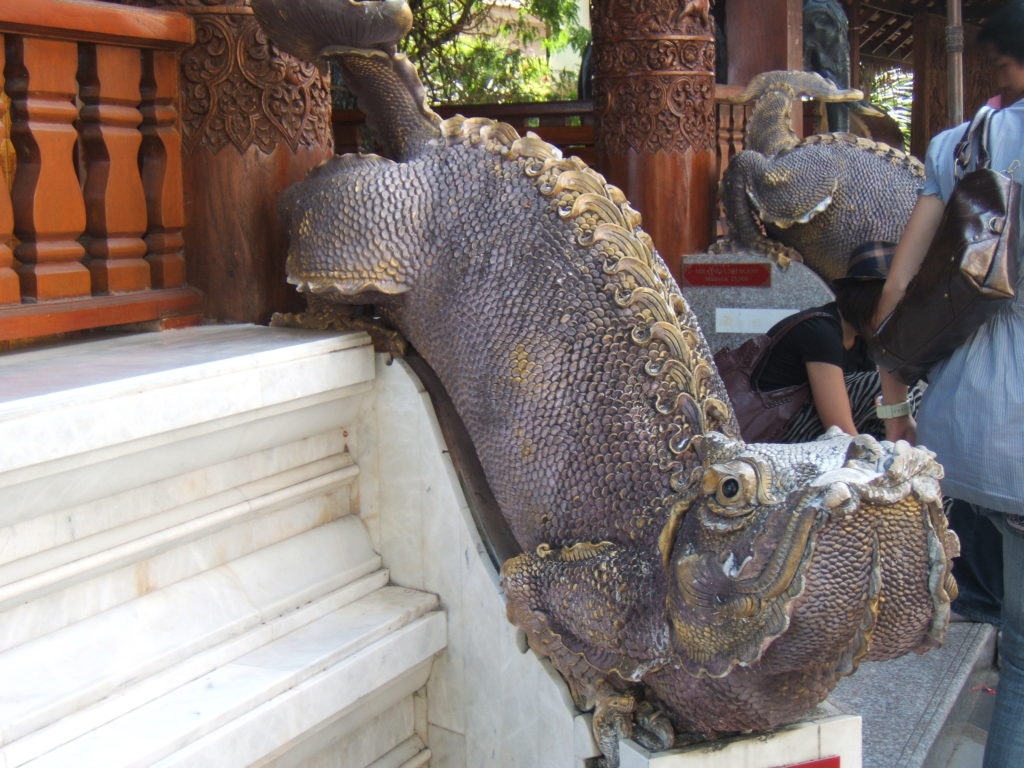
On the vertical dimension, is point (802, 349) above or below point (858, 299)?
below

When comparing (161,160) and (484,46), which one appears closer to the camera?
(161,160)

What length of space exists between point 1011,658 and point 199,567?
163 cm

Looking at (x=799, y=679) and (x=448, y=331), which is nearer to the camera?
(x=799, y=679)

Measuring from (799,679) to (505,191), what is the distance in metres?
0.97

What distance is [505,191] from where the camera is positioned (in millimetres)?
2012

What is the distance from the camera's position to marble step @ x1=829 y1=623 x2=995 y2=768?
268cm

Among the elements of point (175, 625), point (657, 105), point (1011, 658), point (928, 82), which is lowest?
point (1011, 658)

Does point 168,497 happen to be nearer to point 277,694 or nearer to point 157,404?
point 157,404

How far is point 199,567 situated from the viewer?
1.89 meters

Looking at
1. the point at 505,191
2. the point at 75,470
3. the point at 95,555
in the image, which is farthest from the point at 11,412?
the point at 505,191

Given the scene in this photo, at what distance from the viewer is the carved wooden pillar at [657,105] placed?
4.28m

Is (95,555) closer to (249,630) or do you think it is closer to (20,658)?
(20,658)

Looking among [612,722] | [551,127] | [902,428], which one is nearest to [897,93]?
[551,127]

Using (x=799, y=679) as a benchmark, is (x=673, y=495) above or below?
above
